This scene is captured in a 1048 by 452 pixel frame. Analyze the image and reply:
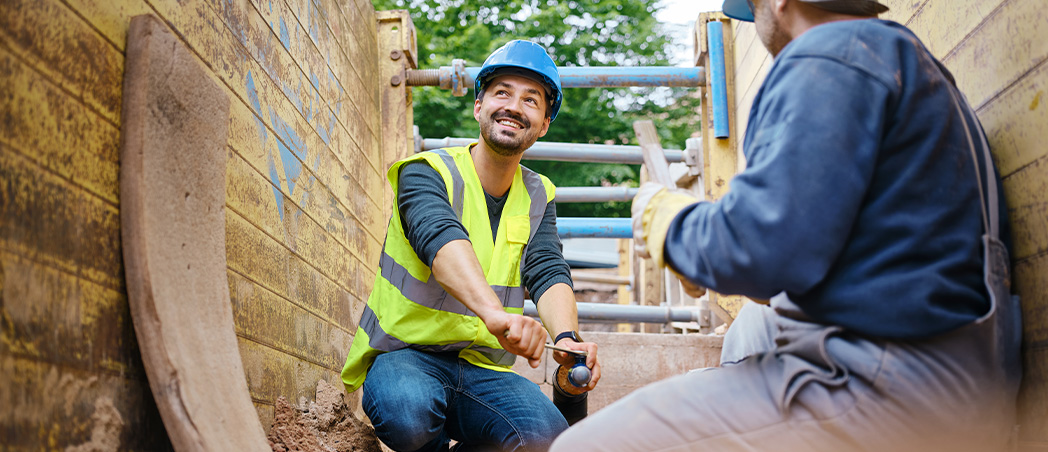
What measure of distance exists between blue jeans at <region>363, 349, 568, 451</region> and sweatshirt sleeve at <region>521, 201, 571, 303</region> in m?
→ 0.34

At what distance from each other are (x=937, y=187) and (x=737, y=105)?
9.83 ft

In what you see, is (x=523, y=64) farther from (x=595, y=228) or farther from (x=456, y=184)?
(x=595, y=228)

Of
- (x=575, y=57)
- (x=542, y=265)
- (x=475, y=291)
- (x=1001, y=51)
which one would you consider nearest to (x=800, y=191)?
(x=1001, y=51)

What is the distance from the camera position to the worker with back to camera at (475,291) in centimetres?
225

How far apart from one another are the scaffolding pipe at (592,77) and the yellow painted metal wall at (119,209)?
2.31 ft

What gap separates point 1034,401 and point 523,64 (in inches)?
72.7

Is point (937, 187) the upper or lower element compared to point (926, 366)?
upper

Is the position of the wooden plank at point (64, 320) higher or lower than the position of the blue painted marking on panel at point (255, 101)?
lower

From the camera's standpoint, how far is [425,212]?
2.34 metres

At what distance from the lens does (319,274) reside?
288 cm

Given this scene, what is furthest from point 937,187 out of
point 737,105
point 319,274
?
point 737,105

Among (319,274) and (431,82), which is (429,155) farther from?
(431,82)

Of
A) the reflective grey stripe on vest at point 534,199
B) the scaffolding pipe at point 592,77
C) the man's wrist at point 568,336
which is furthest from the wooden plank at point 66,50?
the scaffolding pipe at point 592,77

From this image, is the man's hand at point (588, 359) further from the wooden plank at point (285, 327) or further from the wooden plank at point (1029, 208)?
the wooden plank at point (1029, 208)
